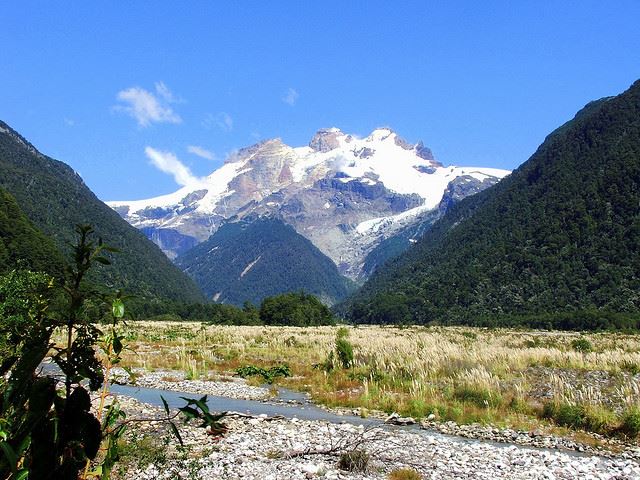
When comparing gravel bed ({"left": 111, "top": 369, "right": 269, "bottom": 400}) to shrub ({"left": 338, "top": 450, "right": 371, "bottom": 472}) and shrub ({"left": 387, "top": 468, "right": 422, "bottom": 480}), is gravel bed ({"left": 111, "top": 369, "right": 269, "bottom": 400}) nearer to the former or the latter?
shrub ({"left": 338, "top": 450, "right": 371, "bottom": 472})

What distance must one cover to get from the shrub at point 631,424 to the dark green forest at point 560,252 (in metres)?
88.1

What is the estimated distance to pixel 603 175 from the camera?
15500 centimetres

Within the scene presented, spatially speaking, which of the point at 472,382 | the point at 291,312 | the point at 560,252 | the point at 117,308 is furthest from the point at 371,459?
the point at 560,252

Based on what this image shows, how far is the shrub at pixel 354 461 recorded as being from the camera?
1283 centimetres

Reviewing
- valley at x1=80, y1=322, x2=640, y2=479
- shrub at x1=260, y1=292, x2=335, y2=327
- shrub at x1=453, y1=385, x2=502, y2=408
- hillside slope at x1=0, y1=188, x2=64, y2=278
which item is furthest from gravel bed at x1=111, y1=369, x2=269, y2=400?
hillside slope at x1=0, y1=188, x2=64, y2=278

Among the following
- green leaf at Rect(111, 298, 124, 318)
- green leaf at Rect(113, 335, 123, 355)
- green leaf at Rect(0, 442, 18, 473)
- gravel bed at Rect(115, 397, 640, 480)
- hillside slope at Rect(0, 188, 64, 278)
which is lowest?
gravel bed at Rect(115, 397, 640, 480)

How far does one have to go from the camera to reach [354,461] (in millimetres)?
12891

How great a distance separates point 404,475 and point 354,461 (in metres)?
1.22

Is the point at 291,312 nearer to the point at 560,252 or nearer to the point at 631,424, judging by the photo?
the point at 560,252

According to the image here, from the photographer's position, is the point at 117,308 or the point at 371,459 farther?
the point at 371,459

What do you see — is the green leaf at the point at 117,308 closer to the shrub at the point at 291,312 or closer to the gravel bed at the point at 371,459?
the gravel bed at the point at 371,459

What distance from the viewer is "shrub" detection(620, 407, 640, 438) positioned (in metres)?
17.6

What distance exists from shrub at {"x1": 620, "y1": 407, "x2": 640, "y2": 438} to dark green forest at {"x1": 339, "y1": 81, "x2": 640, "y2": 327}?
289 feet

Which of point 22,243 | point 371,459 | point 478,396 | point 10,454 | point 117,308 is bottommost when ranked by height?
point 478,396
